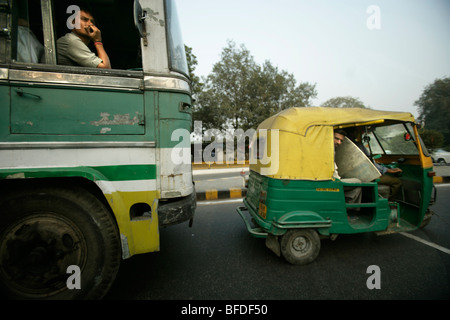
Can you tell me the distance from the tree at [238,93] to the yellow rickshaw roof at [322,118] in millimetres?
16295

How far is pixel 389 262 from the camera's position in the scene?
264 cm

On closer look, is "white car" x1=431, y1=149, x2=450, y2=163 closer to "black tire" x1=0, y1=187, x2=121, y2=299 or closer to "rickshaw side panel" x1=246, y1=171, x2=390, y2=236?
"rickshaw side panel" x1=246, y1=171, x2=390, y2=236

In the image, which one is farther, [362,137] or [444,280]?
[362,137]

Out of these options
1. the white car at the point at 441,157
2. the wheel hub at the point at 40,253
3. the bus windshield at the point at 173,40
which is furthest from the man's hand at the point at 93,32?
the white car at the point at 441,157

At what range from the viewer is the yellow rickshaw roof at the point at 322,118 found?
255 centimetres

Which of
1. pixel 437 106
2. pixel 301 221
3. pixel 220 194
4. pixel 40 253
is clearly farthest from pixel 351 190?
pixel 437 106

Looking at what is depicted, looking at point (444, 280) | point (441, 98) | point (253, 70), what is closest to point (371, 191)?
point (444, 280)

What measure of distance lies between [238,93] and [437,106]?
3458 cm

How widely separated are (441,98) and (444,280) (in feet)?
144

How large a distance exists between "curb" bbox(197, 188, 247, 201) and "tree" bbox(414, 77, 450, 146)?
36181mm

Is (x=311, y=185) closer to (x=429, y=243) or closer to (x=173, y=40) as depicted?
(x=173, y=40)

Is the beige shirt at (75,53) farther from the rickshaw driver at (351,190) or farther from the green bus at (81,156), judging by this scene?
the rickshaw driver at (351,190)
